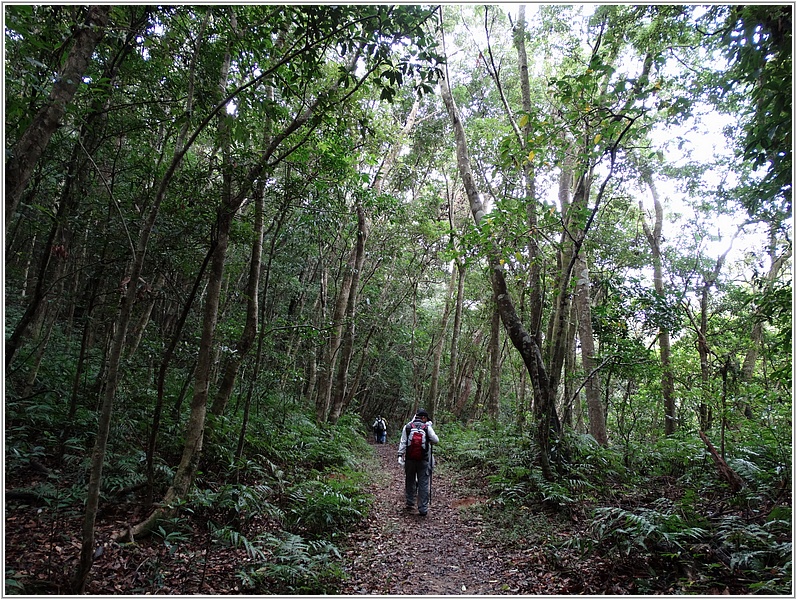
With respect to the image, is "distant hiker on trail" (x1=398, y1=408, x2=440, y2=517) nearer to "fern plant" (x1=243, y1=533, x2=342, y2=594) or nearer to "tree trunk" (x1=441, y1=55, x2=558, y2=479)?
"tree trunk" (x1=441, y1=55, x2=558, y2=479)

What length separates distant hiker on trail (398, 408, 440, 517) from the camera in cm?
756

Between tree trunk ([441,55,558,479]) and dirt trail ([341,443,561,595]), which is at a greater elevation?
tree trunk ([441,55,558,479])

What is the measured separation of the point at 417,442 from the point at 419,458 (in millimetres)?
275

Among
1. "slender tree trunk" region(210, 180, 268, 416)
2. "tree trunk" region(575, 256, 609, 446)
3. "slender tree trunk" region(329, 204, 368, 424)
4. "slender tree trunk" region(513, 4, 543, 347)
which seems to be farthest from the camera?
"slender tree trunk" region(329, 204, 368, 424)

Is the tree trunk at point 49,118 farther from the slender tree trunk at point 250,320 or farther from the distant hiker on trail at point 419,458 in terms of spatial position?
the distant hiker on trail at point 419,458

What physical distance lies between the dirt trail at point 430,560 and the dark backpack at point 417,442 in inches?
41.8

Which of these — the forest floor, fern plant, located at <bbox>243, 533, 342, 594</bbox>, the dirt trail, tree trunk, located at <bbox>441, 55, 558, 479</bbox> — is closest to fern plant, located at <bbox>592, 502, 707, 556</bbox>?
the forest floor

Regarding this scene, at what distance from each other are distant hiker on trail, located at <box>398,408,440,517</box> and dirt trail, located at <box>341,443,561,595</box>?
30 centimetres

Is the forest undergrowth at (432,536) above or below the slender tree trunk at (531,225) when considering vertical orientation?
below

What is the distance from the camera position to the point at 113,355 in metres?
3.85

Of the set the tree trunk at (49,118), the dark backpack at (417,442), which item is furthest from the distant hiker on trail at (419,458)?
the tree trunk at (49,118)

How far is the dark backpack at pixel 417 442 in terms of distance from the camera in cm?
755

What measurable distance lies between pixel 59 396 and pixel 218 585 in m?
5.43

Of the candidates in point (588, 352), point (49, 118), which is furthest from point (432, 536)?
point (49, 118)
